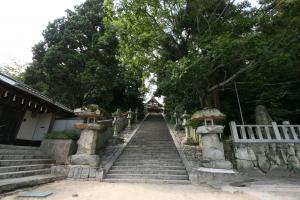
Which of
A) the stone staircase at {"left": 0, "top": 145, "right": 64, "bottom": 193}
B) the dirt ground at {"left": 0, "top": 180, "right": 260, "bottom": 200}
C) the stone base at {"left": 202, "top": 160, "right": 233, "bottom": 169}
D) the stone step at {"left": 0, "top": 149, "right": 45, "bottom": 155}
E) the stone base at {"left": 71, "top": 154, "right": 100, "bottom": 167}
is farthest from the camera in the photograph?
the stone base at {"left": 71, "top": 154, "right": 100, "bottom": 167}

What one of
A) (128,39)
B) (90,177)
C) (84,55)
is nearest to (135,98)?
(84,55)

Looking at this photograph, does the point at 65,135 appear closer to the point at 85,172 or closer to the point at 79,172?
the point at 79,172

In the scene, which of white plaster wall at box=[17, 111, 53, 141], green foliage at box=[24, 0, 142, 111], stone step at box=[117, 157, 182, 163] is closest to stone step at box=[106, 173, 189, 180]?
stone step at box=[117, 157, 182, 163]

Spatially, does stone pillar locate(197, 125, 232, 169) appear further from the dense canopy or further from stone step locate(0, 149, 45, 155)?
stone step locate(0, 149, 45, 155)

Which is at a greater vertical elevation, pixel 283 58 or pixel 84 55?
pixel 84 55

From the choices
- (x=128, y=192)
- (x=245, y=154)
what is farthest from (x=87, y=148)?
(x=245, y=154)

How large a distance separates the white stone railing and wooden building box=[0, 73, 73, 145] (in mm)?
10887

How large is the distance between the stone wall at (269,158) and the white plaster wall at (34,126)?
1194cm

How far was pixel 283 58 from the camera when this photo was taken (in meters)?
8.60

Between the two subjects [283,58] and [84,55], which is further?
[84,55]

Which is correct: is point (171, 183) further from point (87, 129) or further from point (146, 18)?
point (146, 18)

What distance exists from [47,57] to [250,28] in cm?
1672

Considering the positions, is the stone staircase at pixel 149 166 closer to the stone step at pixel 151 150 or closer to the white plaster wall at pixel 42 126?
the stone step at pixel 151 150

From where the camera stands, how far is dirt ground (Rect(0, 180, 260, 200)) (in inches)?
217
